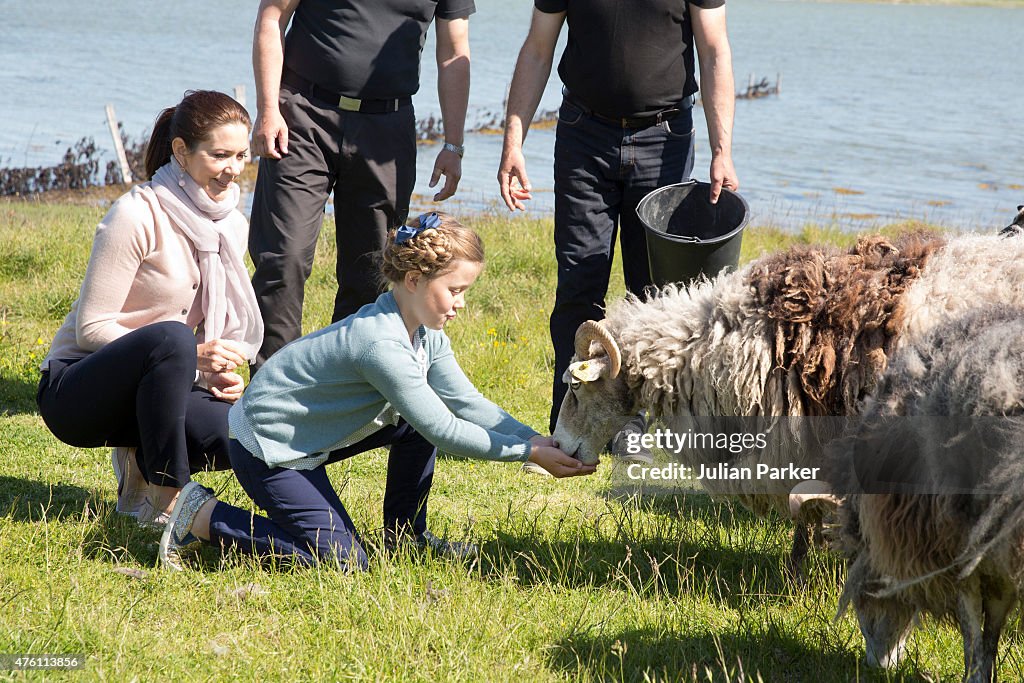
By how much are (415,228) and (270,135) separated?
158 centimetres

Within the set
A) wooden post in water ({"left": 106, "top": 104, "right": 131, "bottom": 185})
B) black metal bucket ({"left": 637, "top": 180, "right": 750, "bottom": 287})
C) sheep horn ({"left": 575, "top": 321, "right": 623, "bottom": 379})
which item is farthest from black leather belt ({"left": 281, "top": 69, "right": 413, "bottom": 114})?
wooden post in water ({"left": 106, "top": 104, "right": 131, "bottom": 185})

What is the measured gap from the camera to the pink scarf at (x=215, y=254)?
3.92m

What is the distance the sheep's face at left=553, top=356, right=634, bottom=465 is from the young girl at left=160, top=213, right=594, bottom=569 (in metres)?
0.14

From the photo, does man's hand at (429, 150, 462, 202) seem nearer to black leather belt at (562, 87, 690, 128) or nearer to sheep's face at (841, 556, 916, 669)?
black leather belt at (562, 87, 690, 128)

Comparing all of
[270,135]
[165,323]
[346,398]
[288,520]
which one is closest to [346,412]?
[346,398]

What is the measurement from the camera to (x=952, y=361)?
2568mm

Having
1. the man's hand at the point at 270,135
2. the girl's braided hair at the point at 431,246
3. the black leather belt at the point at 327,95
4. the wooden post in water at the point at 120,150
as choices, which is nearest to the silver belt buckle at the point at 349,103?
the black leather belt at the point at 327,95

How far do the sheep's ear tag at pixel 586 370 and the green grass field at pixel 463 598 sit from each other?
1.99 feet

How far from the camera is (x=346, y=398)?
3.48 meters

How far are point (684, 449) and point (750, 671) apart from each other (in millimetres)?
973

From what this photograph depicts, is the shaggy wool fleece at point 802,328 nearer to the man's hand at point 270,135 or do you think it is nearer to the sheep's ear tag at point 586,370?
the sheep's ear tag at point 586,370

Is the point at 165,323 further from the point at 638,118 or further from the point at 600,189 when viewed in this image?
the point at 638,118

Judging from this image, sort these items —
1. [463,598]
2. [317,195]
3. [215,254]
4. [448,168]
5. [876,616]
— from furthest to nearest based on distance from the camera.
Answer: [448,168]
[317,195]
[215,254]
[463,598]
[876,616]

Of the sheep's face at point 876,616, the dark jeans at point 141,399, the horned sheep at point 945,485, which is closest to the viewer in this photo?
the horned sheep at point 945,485
